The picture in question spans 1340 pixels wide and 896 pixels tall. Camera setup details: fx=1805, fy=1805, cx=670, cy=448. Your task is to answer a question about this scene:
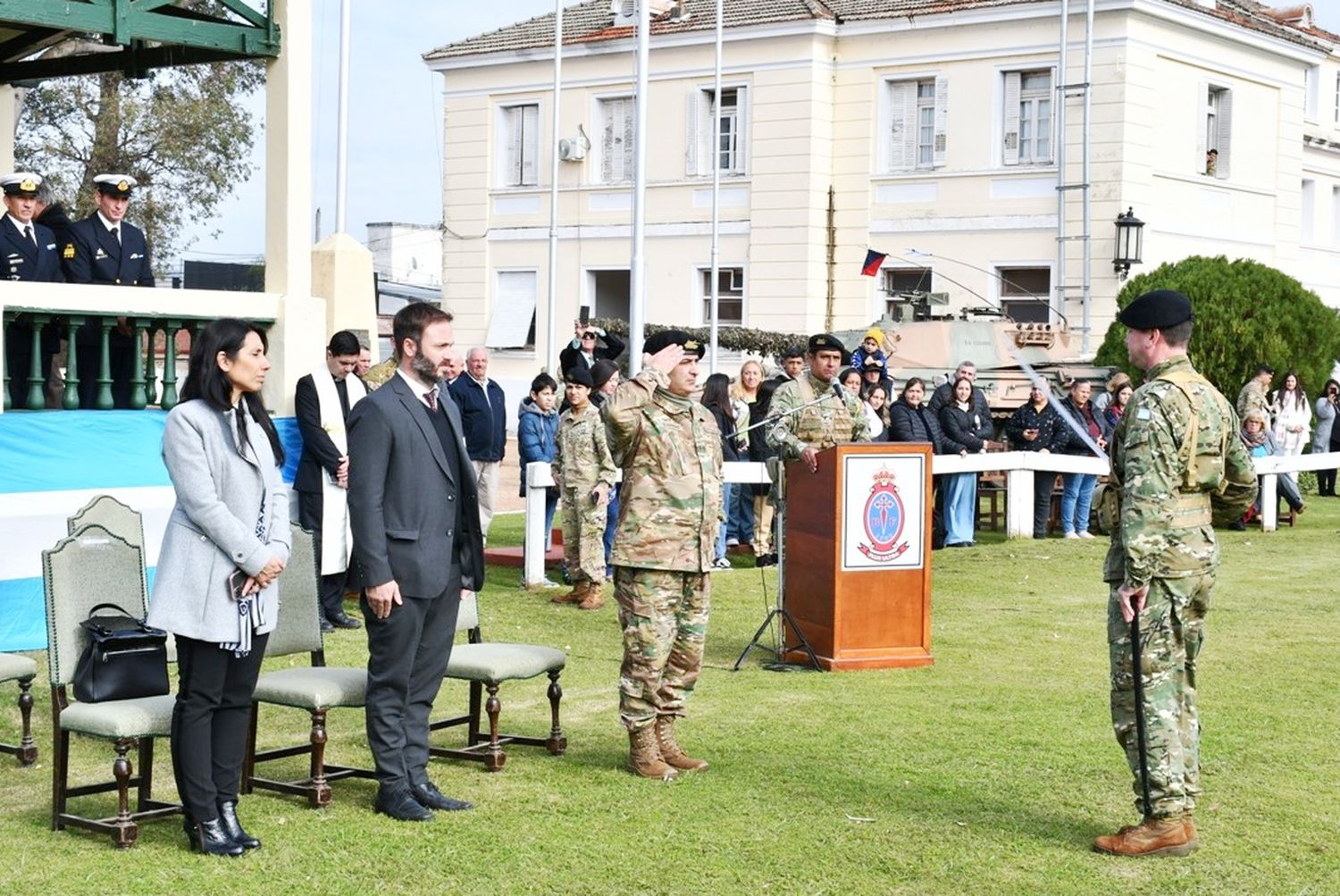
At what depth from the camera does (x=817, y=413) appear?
37.1 ft

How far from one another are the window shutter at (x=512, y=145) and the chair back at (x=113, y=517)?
28039mm

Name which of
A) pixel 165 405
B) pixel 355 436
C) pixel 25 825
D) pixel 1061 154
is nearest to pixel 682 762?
pixel 355 436

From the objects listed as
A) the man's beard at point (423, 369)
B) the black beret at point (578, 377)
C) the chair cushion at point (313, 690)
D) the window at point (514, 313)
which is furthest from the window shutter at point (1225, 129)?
the chair cushion at point (313, 690)

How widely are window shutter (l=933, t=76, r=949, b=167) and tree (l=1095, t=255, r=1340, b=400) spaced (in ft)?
20.3

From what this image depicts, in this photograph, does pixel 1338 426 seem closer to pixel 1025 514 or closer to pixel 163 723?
pixel 1025 514

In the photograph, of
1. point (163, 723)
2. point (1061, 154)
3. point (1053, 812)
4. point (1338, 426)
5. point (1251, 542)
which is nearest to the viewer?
point (163, 723)

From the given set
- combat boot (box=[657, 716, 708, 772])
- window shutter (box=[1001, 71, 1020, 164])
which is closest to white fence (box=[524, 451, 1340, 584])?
combat boot (box=[657, 716, 708, 772])

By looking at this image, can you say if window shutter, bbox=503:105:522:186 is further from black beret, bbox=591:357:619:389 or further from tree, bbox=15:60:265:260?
black beret, bbox=591:357:619:389

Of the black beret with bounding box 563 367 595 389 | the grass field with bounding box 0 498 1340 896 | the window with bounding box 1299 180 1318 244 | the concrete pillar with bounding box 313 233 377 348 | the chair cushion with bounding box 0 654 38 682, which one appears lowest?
the grass field with bounding box 0 498 1340 896

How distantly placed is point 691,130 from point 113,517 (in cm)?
2599

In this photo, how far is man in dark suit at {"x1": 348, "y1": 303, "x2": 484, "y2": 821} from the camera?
732cm

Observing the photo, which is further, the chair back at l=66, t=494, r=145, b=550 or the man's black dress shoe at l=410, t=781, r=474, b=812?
the chair back at l=66, t=494, r=145, b=550

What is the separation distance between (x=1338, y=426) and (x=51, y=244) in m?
20.6

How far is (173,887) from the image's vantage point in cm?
647
